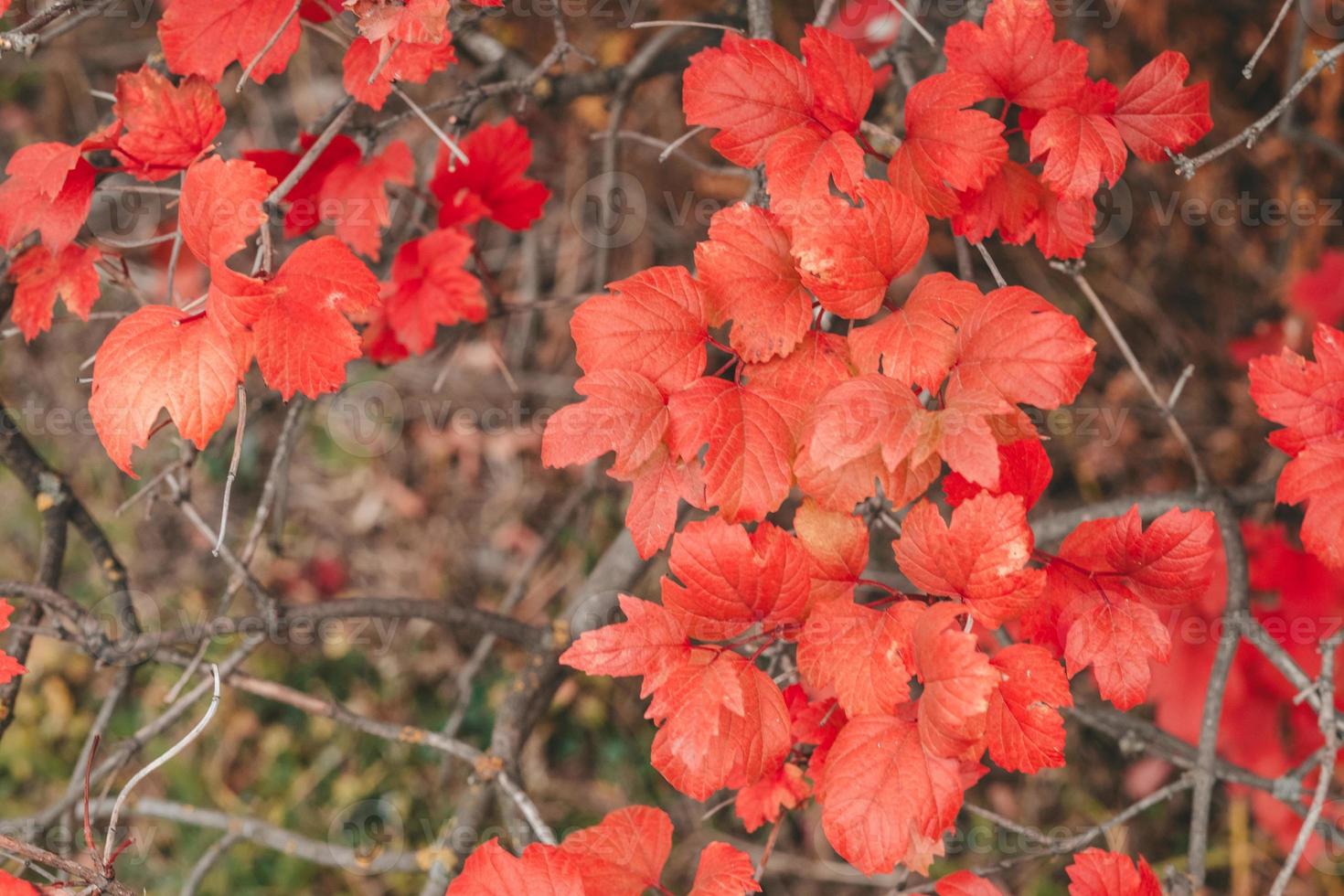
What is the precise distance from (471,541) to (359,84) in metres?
1.89

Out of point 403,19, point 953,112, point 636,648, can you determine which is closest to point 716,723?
point 636,648

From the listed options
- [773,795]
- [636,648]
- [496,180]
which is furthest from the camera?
[496,180]

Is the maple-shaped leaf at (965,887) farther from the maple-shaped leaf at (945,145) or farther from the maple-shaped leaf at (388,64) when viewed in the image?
the maple-shaped leaf at (388,64)

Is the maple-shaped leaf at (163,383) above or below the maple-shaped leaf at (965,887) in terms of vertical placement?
above

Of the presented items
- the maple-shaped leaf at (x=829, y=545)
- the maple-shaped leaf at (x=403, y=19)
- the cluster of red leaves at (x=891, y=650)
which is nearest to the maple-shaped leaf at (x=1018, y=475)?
the cluster of red leaves at (x=891, y=650)

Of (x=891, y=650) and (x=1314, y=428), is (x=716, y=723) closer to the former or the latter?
(x=891, y=650)

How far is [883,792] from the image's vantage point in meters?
0.93

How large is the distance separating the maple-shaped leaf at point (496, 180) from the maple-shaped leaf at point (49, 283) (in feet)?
1.57

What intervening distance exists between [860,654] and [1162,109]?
0.71 meters

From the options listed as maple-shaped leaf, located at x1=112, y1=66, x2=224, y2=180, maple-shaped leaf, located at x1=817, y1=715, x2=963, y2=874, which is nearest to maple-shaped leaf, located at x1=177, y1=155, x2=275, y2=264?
maple-shaped leaf, located at x1=112, y1=66, x2=224, y2=180

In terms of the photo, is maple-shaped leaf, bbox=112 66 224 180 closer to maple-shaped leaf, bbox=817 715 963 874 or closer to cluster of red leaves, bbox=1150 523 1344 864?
maple-shaped leaf, bbox=817 715 963 874

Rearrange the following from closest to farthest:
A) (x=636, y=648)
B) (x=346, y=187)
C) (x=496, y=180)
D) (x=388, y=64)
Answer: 1. (x=636, y=648)
2. (x=388, y=64)
3. (x=346, y=187)
4. (x=496, y=180)

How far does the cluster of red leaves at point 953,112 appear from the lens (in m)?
1.03

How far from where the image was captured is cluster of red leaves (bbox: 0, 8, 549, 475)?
990 mm
